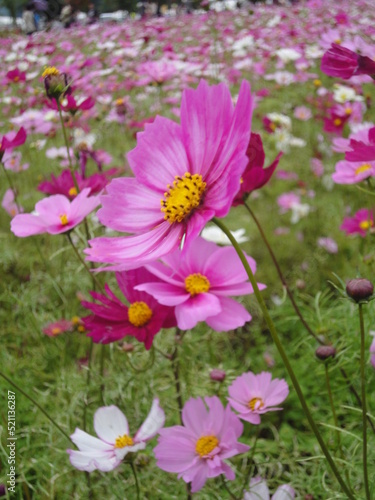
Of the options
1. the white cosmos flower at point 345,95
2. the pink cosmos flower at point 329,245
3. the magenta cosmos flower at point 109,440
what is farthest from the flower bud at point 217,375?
the white cosmos flower at point 345,95

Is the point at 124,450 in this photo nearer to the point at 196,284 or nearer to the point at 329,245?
the point at 196,284

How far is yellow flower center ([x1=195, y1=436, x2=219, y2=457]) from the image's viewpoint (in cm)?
50

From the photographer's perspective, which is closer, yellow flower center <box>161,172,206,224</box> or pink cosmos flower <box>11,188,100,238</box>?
yellow flower center <box>161,172,206,224</box>

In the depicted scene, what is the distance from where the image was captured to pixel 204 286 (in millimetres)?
507

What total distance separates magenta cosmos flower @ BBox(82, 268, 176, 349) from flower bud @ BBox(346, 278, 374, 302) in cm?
19

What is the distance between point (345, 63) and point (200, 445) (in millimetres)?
417

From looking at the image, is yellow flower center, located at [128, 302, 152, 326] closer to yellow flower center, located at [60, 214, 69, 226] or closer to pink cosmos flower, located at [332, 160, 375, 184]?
yellow flower center, located at [60, 214, 69, 226]

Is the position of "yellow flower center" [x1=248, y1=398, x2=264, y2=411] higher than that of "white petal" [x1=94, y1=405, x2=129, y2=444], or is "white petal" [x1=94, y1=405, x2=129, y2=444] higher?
"yellow flower center" [x1=248, y1=398, x2=264, y2=411]

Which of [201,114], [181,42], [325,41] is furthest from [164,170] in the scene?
[181,42]

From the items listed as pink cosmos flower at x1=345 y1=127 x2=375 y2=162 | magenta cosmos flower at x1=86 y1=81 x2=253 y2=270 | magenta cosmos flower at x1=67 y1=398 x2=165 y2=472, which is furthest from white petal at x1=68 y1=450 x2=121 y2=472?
pink cosmos flower at x1=345 y1=127 x2=375 y2=162

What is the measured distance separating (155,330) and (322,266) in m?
1.11

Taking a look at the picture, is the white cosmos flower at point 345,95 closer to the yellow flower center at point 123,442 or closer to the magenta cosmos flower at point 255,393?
the magenta cosmos flower at point 255,393

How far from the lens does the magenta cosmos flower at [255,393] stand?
52 cm

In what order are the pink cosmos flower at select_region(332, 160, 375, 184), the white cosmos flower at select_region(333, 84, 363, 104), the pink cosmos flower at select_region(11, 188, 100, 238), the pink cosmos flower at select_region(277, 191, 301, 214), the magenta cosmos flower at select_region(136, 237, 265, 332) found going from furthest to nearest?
the white cosmos flower at select_region(333, 84, 363, 104) < the pink cosmos flower at select_region(277, 191, 301, 214) < the pink cosmos flower at select_region(332, 160, 375, 184) < the pink cosmos flower at select_region(11, 188, 100, 238) < the magenta cosmos flower at select_region(136, 237, 265, 332)
